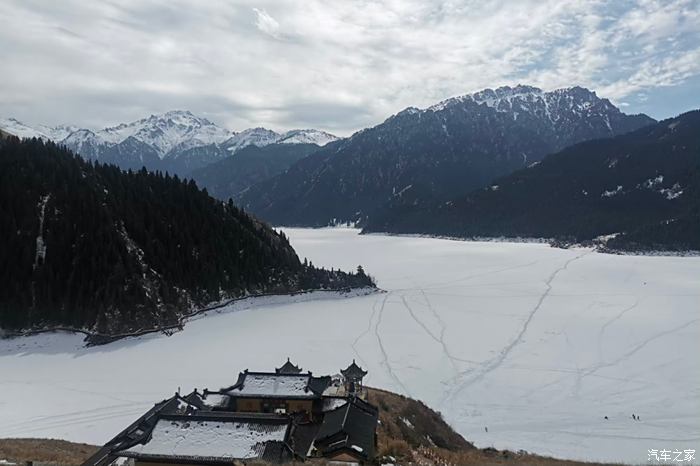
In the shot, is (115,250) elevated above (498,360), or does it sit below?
above

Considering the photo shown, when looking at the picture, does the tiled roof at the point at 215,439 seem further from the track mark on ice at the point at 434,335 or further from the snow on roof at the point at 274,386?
the track mark on ice at the point at 434,335

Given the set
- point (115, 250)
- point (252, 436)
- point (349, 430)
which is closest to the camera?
point (252, 436)

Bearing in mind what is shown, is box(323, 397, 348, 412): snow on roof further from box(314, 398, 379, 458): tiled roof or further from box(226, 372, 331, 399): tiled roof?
box(314, 398, 379, 458): tiled roof

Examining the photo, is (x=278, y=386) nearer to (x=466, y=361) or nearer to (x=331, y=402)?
(x=331, y=402)

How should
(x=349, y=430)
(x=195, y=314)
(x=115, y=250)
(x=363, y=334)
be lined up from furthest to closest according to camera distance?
(x=195, y=314) < (x=115, y=250) < (x=363, y=334) < (x=349, y=430)

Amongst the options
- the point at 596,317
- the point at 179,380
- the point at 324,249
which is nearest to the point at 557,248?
the point at 324,249

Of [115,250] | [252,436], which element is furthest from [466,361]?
[115,250]

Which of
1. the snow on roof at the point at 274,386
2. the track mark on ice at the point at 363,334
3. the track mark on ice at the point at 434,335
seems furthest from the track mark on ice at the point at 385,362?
the snow on roof at the point at 274,386

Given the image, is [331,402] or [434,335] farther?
[434,335]

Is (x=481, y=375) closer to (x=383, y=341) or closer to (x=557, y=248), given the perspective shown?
(x=383, y=341)
